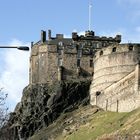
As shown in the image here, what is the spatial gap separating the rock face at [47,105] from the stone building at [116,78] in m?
2.93

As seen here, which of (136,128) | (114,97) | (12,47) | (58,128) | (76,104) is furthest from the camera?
(76,104)

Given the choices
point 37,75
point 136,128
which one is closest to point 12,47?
point 136,128

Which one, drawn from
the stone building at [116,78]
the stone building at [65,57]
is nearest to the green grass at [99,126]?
the stone building at [116,78]

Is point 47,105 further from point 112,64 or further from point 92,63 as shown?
point 112,64

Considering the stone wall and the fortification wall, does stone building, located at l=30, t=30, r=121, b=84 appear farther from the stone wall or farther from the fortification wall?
the fortification wall

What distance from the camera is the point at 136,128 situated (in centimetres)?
7419

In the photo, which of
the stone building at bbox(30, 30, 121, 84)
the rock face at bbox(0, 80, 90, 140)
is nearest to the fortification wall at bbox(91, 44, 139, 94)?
A: the rock face at bbox(0, 80, 90, 140)

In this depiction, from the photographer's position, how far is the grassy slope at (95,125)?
7825 centimetres

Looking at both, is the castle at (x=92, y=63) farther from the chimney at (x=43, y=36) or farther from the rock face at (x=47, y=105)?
the rock face at (x=47, y=105)

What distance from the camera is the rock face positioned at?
363 ft

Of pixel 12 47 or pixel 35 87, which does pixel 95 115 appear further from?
pixel 12 47

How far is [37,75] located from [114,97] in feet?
85.8

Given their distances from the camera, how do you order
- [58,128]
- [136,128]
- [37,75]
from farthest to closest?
[37,75]
[58,128]
[136,128]

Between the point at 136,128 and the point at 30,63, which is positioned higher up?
the point at 30,63
